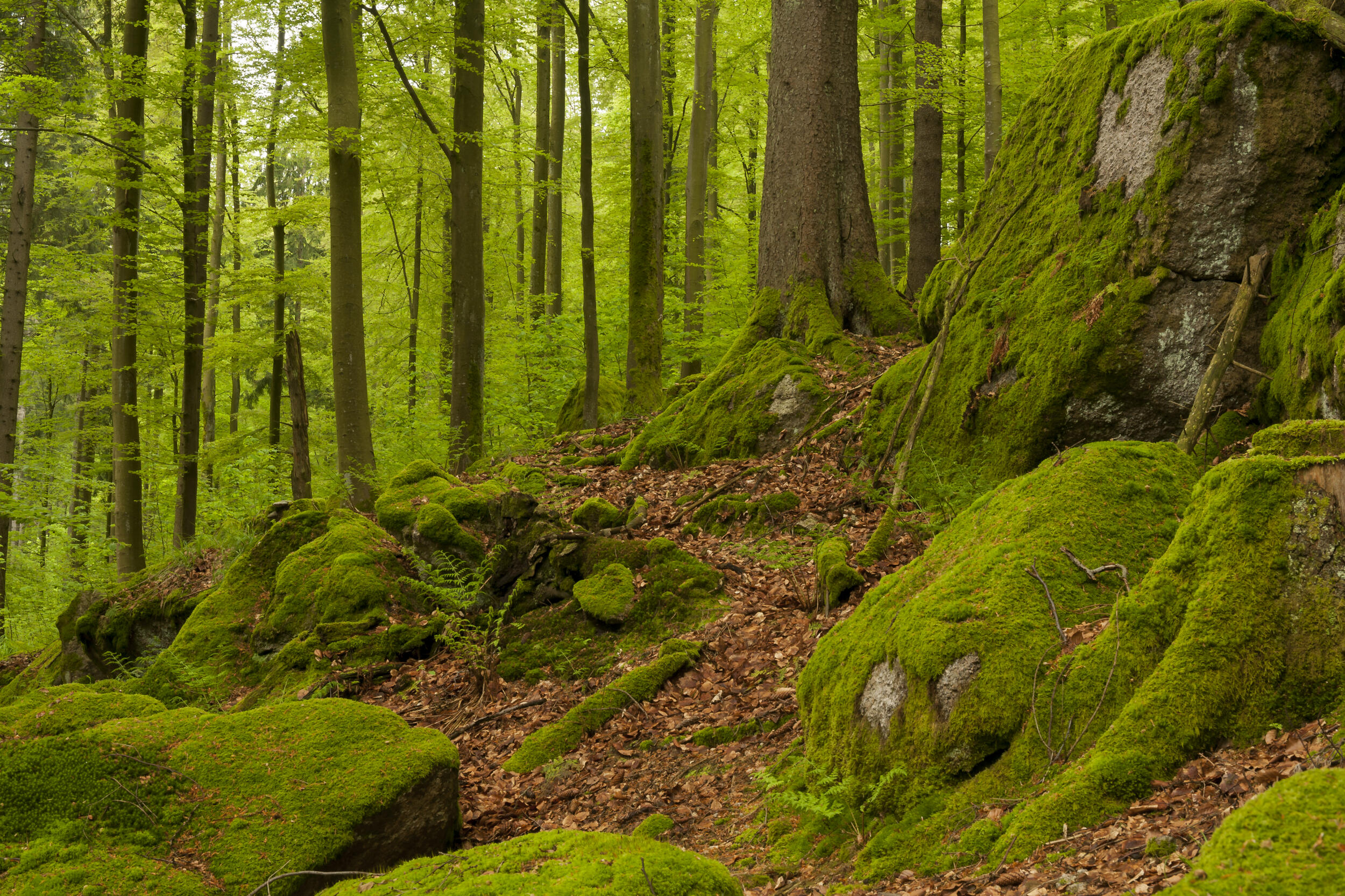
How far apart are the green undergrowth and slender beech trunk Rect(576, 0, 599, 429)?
208 inches

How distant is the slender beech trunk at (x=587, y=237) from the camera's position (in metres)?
12.1

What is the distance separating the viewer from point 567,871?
8.55 feet

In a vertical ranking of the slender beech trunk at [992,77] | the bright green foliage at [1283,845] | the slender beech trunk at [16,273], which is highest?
the slender beech trunk at [992,77]

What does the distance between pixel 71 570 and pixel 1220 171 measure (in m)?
19.7

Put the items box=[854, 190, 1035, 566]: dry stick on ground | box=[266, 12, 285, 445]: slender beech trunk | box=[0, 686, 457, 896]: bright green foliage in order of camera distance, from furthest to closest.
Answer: box=[266, 12, 285, 445]: slender beech trunk
box=[854, 190, 1035, 566]: dry stick on ground
box=[0, 686, 457, 896]: bright green foliage

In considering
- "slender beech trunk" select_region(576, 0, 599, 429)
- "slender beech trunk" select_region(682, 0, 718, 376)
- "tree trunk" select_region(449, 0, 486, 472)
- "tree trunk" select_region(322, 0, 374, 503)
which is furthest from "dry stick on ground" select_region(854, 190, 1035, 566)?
"slender beech trunk" select_region(682, 0, 718, 376)

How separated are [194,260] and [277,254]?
16.1 feet

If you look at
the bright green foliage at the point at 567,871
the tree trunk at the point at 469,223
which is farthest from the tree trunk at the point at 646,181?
the bright green foliage at the point at 567,871

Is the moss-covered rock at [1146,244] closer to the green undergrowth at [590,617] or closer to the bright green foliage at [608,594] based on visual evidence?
the green undergrowth at [590,617]

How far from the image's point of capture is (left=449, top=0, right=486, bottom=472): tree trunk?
1134 centimetres

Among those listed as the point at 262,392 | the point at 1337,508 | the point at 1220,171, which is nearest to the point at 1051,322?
the point at 1220,171

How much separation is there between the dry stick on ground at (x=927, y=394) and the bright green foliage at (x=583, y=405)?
23.2 ft

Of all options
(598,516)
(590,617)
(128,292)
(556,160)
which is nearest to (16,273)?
(128,292)

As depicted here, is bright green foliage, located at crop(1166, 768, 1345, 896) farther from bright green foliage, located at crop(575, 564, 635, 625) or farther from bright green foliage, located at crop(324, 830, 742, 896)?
bright green foliage, located at crop(575, 564, 635, 625)
